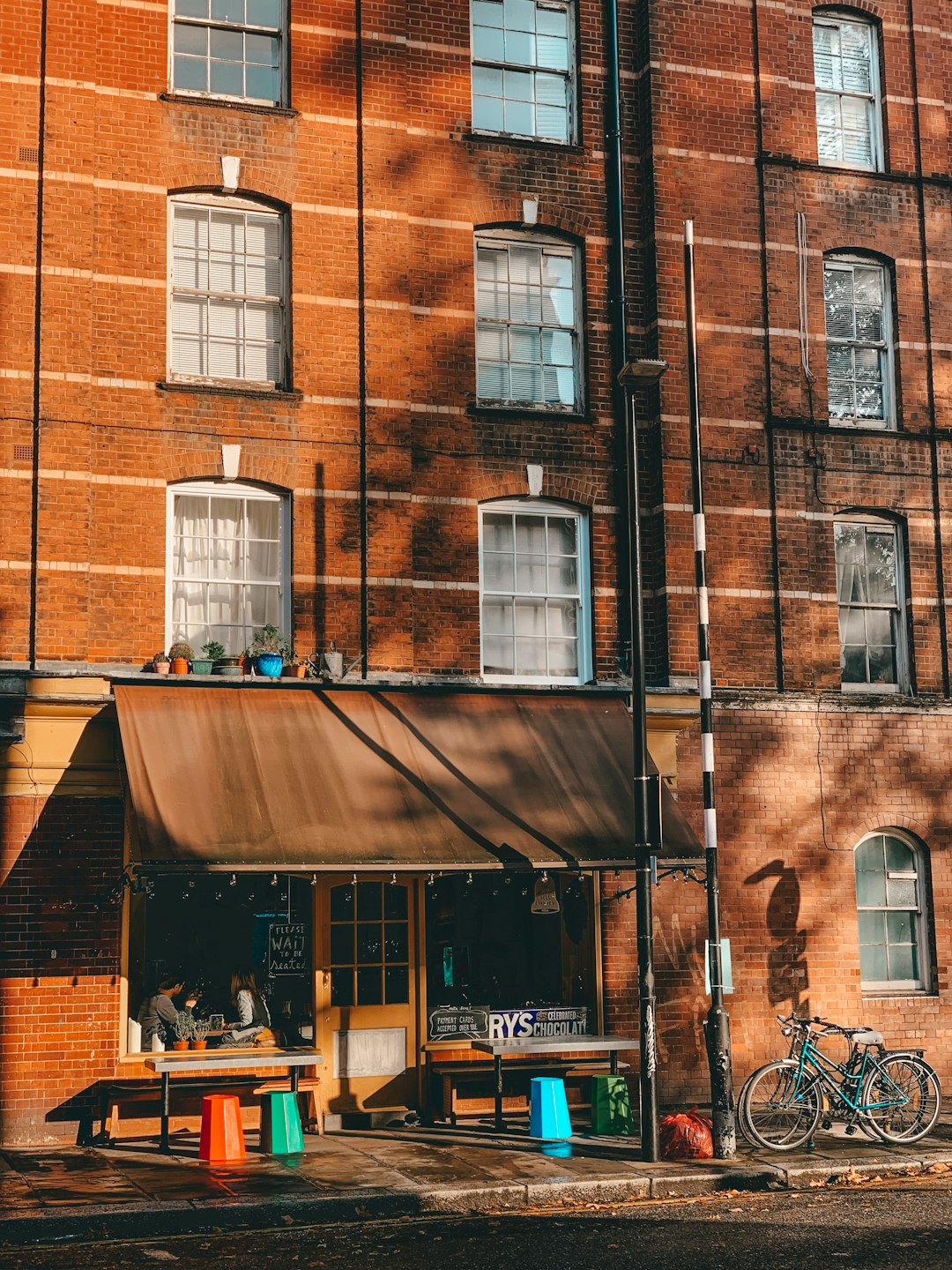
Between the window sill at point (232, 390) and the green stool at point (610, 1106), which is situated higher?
the window sill at point (232, 390)

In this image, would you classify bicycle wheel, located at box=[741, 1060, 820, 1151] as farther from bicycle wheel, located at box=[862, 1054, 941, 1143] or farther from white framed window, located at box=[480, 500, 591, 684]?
white framed window, located at box=[480, 500, 591, 684]

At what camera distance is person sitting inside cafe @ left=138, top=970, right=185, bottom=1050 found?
1480 cm

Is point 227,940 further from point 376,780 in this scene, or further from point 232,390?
point 232,390

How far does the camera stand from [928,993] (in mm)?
17812

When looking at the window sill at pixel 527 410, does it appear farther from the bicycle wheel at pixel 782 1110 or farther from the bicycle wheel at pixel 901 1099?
the bicycle wheel at pixel 901 1099

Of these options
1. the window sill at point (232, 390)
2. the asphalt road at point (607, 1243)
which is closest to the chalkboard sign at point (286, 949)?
the asphalt road at point (607, 1243)

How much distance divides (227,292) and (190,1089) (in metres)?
8.35

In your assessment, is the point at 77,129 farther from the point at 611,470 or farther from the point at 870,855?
the point at 870,855

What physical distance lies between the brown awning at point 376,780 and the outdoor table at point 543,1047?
75.4 inches

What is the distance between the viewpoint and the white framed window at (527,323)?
58.0ft

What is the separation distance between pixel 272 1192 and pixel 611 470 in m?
9.14

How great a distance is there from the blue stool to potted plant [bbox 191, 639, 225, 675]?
524 cm

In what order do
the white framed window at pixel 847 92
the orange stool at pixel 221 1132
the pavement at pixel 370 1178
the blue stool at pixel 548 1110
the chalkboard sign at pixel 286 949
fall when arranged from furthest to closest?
the white framed window at pixel 847 92 → the chalkboard sign at pixel 286 949 → the blue stool at pixel 548 1110 → the orange stool at pixel 221 1132 → the pavement at pixel 370 1178

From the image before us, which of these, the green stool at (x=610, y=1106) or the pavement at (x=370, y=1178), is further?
the green stool at (x=610, y=1106)
